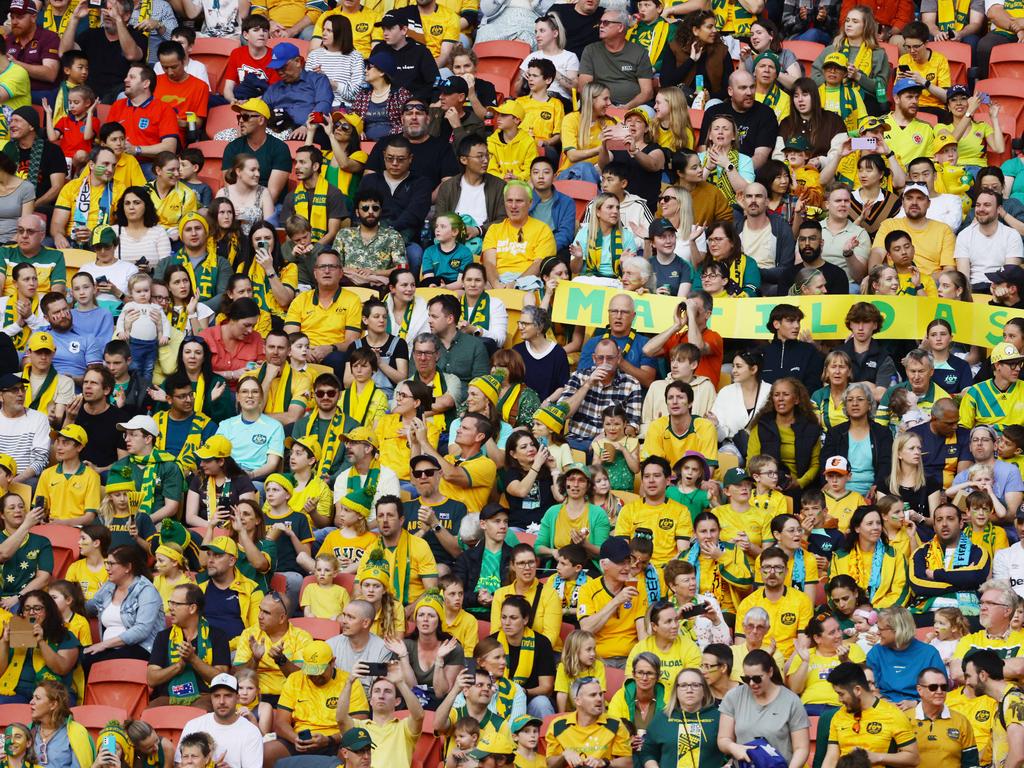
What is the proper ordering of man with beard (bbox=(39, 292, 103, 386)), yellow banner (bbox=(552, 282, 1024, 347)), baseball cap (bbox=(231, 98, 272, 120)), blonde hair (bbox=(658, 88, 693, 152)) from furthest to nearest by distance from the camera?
baseball cap (bbox=(231, 98, 272, 120)), blonde hair (bbox=(658, 88, 693, 152)), man with beard (bbox=(39, 292, 103, 386)), yellow banner (bbox=(552, 282, 1024, 347))

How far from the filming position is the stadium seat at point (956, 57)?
18516 mm

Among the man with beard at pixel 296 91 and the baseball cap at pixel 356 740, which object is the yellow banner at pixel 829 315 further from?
the baseball cap at pixel 356 740

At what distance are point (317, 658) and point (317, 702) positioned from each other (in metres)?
0.26

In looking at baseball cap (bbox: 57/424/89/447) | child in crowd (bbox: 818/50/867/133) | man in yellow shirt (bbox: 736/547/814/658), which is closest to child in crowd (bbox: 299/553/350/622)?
baseball cap (bbox: 57/424/89/447)

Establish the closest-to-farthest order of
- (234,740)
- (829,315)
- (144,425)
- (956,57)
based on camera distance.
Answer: (234,740) < (144,425) < (829,315) < (956,57)

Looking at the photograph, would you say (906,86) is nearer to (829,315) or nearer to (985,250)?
(985,250)

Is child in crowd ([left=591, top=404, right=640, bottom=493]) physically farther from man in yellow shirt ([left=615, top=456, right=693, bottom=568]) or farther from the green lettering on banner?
the green lettering on banner

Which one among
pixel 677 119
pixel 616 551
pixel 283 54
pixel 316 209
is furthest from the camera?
pixel 283 54

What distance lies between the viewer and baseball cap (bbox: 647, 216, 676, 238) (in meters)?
15.6

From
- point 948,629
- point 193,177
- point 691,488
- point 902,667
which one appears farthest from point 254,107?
point 902,667

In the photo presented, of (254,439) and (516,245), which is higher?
(516,245)

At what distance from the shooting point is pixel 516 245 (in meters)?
16.1

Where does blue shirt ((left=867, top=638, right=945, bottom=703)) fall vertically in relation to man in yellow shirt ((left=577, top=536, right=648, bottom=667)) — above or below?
above

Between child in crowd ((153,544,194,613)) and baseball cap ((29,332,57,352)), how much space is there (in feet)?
7.52
